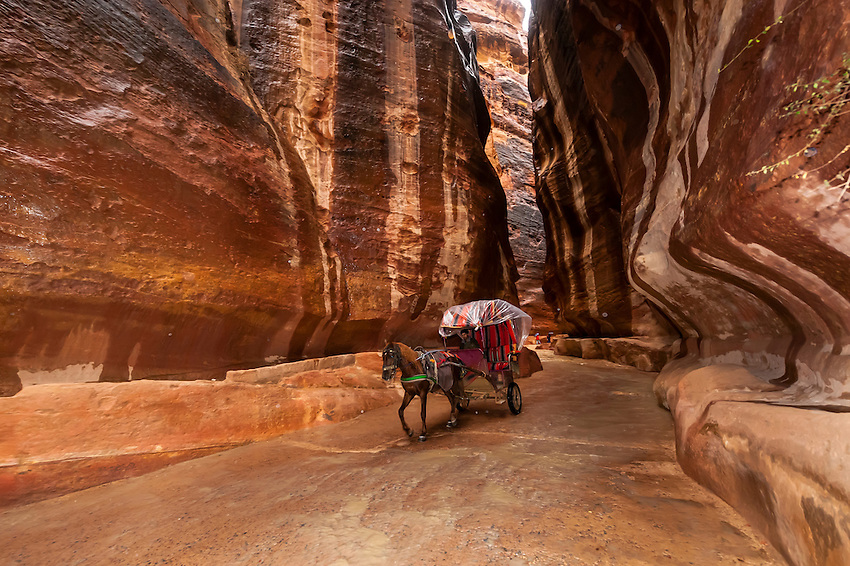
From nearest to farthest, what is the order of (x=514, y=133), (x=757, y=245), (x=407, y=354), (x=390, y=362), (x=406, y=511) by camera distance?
(x=406, y=511) → (x=757, y=245) → (x=390, y=362) → (x=407, y=354) → (x=514, y=133)

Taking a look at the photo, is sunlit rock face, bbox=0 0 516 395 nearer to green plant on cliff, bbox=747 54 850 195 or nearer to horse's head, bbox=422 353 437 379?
horse's head, bbox=422 353 437 379

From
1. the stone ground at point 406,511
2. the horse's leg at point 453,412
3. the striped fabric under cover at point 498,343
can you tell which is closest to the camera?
the stone ground at point 406,511

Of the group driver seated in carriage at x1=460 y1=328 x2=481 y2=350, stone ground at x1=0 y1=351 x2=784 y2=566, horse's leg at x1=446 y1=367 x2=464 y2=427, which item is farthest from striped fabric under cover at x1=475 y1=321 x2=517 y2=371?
stone ground at x1=0 y1=351 x2=784 y2=566

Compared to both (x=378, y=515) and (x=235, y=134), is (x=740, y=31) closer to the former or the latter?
(x=378, y=515)

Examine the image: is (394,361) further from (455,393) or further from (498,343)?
(498,343)

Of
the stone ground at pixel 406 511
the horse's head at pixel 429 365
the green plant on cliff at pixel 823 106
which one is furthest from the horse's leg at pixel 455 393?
the green plant on cliff at pixel 823 106

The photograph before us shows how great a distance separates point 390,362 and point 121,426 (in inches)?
114

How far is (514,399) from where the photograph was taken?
589 cm

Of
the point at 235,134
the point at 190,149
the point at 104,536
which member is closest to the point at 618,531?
the point at 104,536

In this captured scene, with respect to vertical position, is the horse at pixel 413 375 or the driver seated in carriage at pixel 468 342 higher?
the driver seated in carriage at pixel 468 342

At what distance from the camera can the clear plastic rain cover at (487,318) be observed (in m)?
5.69

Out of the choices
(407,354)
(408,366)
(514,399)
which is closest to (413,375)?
(408,366)

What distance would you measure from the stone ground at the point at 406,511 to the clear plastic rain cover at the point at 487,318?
1853 millimetres

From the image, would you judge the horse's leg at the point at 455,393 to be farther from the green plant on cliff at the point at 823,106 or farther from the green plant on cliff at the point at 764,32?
the green plant on cliff at the point at 764,32
